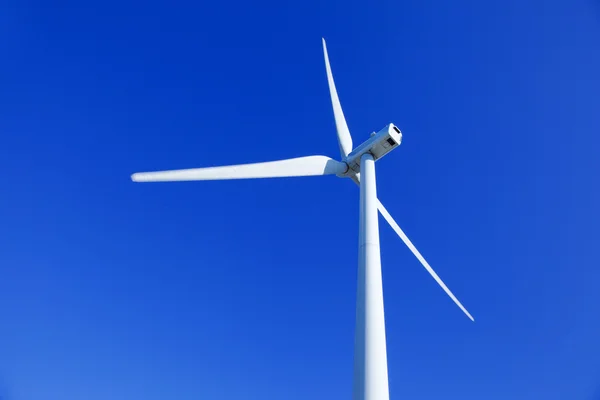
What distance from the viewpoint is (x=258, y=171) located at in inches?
680

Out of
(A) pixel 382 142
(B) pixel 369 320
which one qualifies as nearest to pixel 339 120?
(A) pixel 382 142

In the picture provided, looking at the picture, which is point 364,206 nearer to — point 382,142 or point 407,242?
point 382,142

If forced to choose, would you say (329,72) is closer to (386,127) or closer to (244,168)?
(386,127)

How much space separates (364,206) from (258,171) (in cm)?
477

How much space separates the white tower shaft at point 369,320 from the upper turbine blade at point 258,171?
4114 millimetres

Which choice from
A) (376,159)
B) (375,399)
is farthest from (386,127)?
(375,399)

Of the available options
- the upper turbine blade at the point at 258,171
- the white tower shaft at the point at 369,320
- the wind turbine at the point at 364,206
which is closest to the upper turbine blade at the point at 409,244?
the wind turbine at the point at 364,206

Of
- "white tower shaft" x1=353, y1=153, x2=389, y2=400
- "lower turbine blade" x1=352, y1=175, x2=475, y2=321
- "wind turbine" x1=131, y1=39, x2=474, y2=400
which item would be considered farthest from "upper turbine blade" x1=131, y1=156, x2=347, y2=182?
"white tower shaft" x1=353, y1=153, x2=389, y2=400

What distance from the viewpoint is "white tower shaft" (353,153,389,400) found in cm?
1077

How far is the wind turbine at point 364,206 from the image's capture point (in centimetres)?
1107

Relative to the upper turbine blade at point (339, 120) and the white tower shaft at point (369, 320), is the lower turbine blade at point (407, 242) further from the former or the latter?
the white tower shaft at point (369, 320)

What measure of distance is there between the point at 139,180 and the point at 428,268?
570 inches

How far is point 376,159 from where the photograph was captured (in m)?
18.5

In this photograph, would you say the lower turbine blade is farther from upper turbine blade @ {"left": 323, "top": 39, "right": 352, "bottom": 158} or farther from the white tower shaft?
the white tower shaft
